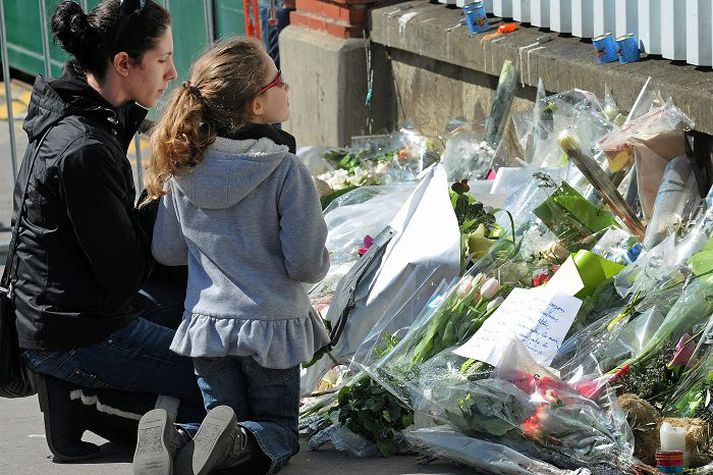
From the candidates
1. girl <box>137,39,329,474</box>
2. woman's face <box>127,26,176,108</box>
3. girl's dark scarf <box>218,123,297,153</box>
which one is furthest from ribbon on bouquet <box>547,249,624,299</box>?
woman's face <box>127,26,176,108</box>

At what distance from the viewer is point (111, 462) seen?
142 inches

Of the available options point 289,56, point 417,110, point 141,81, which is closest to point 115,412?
point 141,81

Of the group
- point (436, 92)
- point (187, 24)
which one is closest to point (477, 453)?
point (436, 92)

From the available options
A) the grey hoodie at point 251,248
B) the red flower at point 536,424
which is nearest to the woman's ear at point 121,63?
the grey hoodie at point 251,248

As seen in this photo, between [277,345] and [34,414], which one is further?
[34,414]

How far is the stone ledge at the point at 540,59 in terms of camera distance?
172 inches

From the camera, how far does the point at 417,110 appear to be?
250 inches

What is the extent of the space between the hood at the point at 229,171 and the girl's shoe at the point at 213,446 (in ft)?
1.77

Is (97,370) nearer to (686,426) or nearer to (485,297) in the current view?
(485,297)

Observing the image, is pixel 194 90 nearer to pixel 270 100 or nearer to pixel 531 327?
pixel 270 100

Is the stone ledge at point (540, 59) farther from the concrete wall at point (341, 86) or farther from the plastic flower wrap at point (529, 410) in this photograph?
the plastic flower wrap at point (529, 410)

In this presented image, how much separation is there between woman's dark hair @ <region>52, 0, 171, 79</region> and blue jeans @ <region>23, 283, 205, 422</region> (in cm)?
74

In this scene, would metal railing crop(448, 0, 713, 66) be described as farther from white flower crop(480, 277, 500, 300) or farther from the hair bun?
the hair bun

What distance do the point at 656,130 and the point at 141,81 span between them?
1.69 meters
